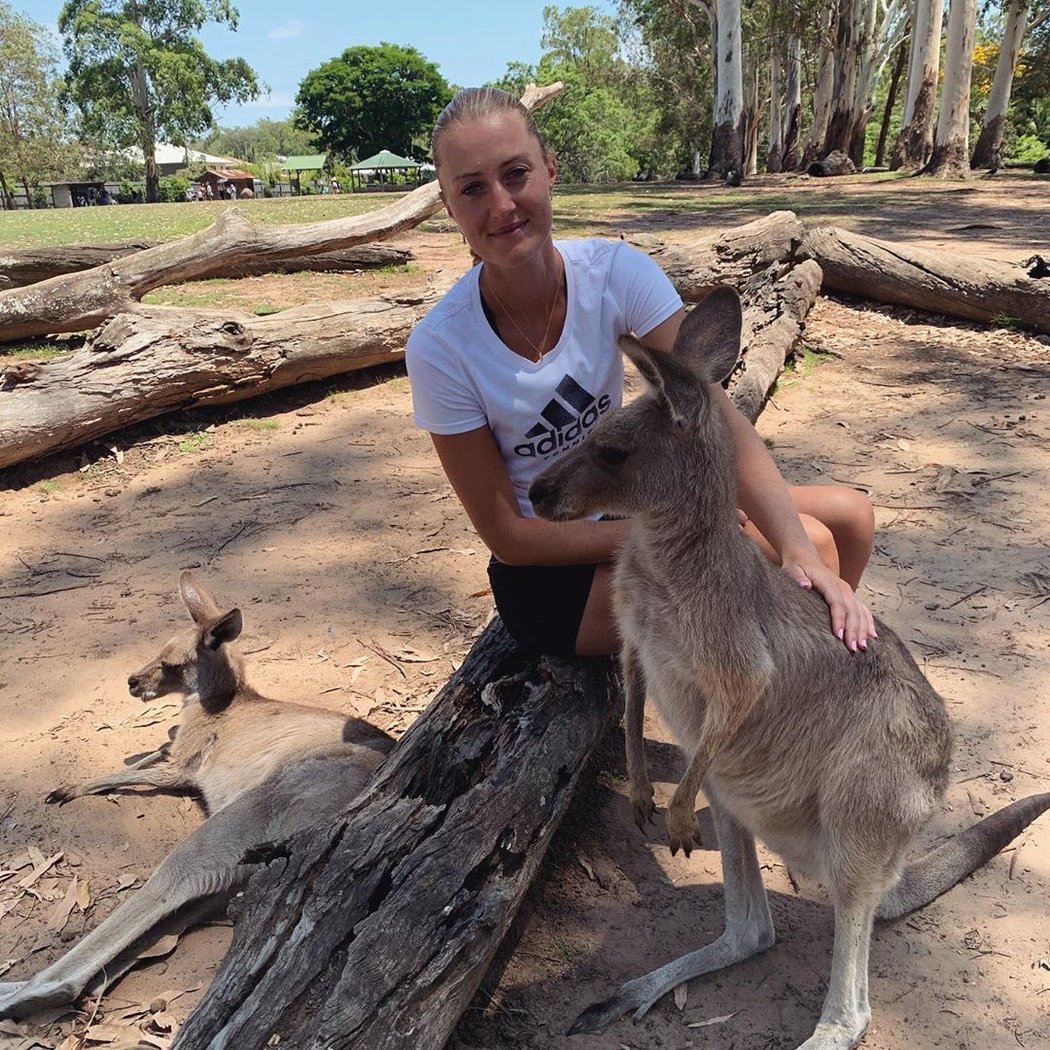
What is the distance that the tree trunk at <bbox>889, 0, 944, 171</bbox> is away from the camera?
57.6 ft

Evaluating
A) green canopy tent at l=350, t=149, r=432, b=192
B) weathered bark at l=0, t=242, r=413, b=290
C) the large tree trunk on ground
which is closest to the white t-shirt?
the large tree trunk on ground

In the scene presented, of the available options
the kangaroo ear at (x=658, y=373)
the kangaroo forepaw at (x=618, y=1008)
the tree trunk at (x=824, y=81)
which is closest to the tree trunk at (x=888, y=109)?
the tree trunk at (x=824, y=81)

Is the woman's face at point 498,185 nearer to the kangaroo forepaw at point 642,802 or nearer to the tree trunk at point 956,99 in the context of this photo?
the kangaroo forepaw at point 642,802

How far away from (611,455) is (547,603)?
2.07 feet

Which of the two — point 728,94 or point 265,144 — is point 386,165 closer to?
point 728,94

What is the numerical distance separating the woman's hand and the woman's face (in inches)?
38.0

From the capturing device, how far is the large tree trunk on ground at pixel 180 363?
4570mm

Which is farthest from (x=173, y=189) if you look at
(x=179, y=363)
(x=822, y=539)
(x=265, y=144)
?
(x=265, y=144)

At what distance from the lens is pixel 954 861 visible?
2.03m

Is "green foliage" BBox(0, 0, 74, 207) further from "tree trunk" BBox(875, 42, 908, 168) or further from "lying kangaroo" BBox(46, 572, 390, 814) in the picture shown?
"lying kangaroo" BBox(46, 572, 390, 814)

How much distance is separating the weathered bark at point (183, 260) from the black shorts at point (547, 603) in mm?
4189

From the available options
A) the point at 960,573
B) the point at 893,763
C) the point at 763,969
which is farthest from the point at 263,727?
the point at 960,573

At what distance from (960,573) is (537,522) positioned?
6.80 ft

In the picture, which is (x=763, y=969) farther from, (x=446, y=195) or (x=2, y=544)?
(x=2, y=544)
